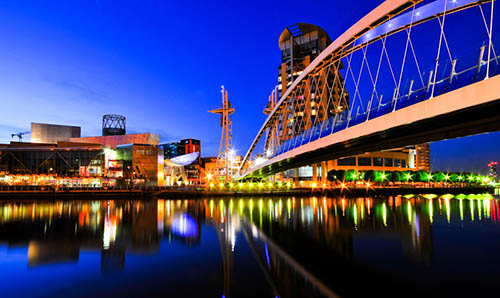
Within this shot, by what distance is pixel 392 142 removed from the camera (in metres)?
20.8

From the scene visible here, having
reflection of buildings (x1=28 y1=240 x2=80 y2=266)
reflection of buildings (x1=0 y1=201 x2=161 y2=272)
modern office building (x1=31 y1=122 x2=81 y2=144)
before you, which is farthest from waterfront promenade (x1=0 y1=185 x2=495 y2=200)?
modern office building (x1=31 y1=122 x2=81 y2=144)

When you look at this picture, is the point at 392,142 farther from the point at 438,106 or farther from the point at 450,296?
the point at 450,296

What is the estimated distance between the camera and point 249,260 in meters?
12.7

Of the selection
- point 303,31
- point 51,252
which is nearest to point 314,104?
point 303,31

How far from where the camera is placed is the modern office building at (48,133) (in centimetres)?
11138

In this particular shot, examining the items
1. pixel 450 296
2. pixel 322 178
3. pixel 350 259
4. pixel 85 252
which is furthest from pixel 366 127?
pixel 322 178

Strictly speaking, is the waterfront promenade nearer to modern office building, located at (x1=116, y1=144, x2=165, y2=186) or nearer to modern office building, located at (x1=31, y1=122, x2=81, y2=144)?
modern office building, located at (x1=116, y1=144, x2=165, y2=186)

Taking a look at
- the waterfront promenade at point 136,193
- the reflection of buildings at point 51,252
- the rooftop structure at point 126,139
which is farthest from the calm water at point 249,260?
the rooftop structure at point 126,139

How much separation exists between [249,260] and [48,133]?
121 m

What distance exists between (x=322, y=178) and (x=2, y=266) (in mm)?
90062

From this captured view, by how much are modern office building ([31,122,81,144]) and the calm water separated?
105 metres

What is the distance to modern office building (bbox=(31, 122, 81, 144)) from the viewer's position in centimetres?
11138

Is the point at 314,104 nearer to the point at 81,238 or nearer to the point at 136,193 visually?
the point at 136,193

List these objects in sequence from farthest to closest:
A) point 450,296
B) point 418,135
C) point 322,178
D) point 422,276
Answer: point 322,178, point 418,135, point 422,276, point 450,296
